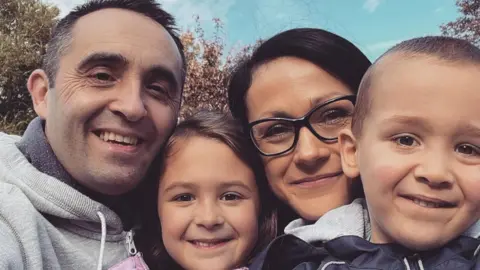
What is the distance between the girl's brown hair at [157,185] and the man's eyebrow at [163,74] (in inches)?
12.7

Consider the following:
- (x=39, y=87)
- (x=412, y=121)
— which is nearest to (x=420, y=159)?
(x=412, y=121)

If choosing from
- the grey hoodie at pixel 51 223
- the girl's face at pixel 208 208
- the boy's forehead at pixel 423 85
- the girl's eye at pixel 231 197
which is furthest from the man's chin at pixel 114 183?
the boy's forehead at pixel 423 85

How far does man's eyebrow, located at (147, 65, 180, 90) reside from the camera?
8.44 feet

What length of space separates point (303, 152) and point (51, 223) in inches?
50.5

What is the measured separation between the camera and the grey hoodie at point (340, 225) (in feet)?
6.97

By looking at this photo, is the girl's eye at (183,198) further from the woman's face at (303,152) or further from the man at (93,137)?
the woman's face at (303,152)

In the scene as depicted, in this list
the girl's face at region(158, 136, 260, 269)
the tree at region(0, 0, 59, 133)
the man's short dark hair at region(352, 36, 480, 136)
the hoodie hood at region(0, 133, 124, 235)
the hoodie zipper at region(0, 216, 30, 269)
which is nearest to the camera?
the man's short dark hair at region(352, 36, 480, 136)

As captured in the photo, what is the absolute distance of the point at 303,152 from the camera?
245 centimetres

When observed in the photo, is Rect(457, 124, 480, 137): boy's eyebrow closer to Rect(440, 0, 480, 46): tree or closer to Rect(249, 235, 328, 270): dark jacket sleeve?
Rect(249, 235, 328, 270): dark jacket sleeve

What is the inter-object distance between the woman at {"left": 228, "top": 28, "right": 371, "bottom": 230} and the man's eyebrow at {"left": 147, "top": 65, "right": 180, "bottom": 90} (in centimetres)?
43

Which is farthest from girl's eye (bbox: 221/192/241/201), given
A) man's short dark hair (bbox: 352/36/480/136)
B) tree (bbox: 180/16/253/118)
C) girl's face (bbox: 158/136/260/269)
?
tree (bbox: 180/16/253/118)

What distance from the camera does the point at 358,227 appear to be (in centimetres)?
213

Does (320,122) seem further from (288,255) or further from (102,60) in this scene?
(102,60)

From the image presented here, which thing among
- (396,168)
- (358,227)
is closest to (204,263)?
(358,227)
